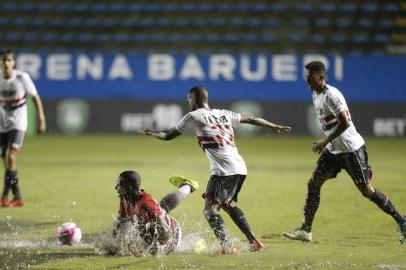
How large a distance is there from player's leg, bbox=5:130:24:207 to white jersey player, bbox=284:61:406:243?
4.47 meters

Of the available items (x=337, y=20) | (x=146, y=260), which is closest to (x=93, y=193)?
(x=146, y=260)

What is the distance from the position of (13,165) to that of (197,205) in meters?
2.73

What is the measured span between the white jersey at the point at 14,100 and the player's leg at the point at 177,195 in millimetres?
3792

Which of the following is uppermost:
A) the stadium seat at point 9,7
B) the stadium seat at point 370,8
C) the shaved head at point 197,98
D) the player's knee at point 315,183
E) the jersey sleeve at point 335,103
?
the stadium seat at point 9,7

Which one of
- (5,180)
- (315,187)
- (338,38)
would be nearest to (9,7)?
(338,38)

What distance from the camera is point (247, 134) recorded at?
23.2m

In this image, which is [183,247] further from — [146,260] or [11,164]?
[11,164]

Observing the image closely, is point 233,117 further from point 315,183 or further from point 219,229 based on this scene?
point 315,183

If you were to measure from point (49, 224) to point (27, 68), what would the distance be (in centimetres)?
1398

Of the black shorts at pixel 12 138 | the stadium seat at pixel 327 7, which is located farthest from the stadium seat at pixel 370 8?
the black shorts at pixel 12 138

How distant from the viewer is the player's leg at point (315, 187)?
8.62 meters

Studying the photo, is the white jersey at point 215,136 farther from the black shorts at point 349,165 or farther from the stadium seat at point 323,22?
the stadium seat at point 323,22

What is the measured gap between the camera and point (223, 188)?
786cm

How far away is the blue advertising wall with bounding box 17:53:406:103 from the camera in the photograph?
22.1 meters
